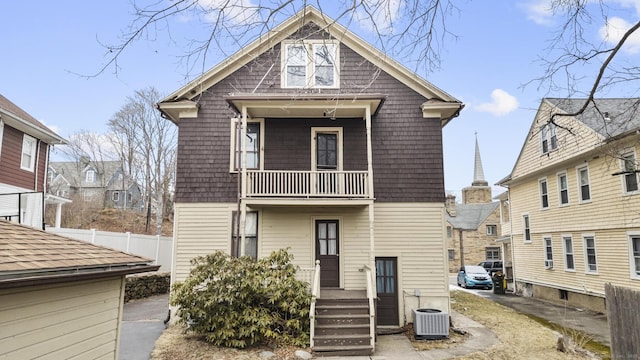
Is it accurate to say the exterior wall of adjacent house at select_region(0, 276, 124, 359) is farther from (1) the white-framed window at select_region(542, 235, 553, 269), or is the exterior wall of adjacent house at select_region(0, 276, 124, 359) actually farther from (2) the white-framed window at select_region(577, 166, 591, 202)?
(1) the white-framed window at select_region(542, 235, 553, 269)

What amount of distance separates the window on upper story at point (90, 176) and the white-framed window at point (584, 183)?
133 feet

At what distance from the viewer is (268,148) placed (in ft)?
39.9

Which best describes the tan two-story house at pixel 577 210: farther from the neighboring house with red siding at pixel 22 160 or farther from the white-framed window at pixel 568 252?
the neighboring house with red siding at pixel 22 160

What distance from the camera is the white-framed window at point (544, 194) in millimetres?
19281

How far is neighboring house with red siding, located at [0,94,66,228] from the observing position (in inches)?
598

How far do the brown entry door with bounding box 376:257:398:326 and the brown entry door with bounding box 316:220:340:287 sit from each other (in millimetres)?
1251

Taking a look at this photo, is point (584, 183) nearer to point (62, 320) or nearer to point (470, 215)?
point (62, 320)

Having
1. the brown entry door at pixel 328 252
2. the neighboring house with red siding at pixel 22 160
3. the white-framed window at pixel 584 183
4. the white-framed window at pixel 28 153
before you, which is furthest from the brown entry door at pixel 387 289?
the white-framed window at pixel 28 153

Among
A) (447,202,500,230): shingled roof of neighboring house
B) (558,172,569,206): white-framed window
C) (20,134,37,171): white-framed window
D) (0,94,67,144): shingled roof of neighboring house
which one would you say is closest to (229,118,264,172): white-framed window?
(0,94,67,144): shingled roof of neighboring house

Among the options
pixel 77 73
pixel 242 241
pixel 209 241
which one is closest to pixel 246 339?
pixel 242 241

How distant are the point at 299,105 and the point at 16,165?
12.8 m

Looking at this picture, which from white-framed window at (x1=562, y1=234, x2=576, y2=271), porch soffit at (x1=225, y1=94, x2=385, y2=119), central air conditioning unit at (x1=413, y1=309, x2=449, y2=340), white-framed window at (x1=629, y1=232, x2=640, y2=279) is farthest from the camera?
white-framed window at (x1=562, y1=234, x2=576, y2=271)

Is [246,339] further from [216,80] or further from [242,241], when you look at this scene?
[216,80]

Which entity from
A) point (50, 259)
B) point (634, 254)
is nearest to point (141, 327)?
point (50, 259)
